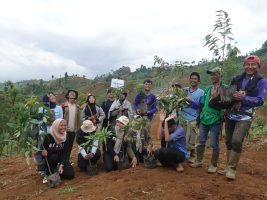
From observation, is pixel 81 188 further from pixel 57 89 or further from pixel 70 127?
pixel 57 89

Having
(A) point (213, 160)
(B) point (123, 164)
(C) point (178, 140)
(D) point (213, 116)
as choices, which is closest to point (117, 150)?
(B) point (123, 164)

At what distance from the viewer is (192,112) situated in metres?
7.13

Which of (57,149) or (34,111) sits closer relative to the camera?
(34,111)

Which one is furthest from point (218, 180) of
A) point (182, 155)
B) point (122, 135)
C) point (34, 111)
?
point (34, 111)

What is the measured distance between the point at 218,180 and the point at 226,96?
138 centimetres

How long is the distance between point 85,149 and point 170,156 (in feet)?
6.53

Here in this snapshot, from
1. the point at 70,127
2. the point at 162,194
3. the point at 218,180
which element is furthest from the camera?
the point at 70,127

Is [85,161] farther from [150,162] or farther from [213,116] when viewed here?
[213,116]

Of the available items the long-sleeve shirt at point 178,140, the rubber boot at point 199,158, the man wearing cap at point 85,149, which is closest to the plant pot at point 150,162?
the long-sleeve shirt at point 178,140

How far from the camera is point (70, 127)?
25.9ft

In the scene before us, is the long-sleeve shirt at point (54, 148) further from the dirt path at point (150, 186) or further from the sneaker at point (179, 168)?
the sneaker at point (179, 168)

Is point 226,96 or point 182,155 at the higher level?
point 226,96

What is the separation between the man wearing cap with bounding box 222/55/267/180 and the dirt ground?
414 millimetres

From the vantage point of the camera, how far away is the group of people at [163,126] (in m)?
5.70
